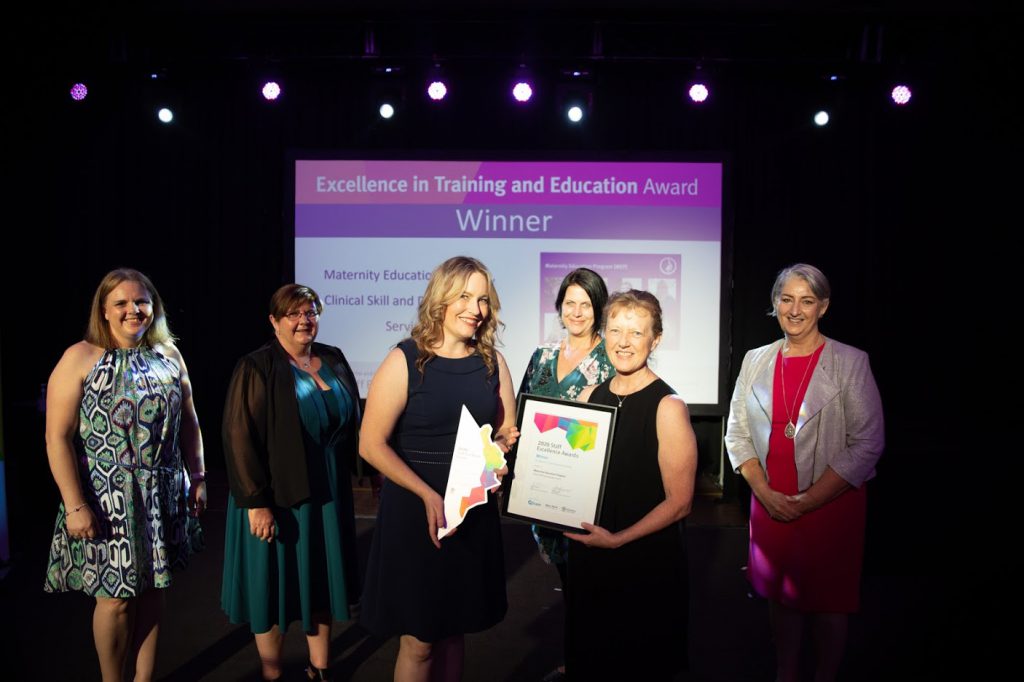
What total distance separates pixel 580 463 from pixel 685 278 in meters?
3.77

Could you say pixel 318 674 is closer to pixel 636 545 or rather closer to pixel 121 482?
pixel 121 482

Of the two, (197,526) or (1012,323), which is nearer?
(197,526)

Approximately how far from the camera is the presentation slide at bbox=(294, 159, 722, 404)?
5.26m

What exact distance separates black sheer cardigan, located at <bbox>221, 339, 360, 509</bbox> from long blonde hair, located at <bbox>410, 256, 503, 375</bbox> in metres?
0.72

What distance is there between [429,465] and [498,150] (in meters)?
3.73

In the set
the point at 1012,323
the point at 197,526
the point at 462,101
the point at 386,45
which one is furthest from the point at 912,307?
the point at 197,526

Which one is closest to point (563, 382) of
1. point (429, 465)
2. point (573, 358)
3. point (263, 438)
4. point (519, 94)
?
point (573, 358)

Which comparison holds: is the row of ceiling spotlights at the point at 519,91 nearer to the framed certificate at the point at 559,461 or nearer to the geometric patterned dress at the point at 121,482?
the geometric patterned dress at the point at 121,482

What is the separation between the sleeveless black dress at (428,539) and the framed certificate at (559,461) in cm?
18

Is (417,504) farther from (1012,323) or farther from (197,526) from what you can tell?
(1012,323)

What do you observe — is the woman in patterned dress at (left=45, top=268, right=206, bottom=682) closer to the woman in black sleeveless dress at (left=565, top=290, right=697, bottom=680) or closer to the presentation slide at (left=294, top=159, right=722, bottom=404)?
the woman in black sleeveless dress at (left=565, top=290, right=697, bottom=680)

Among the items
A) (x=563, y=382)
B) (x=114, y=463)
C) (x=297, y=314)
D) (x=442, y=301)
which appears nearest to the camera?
(x=442, y=301)

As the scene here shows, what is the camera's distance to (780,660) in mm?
2451

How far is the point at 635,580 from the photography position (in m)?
1.78
